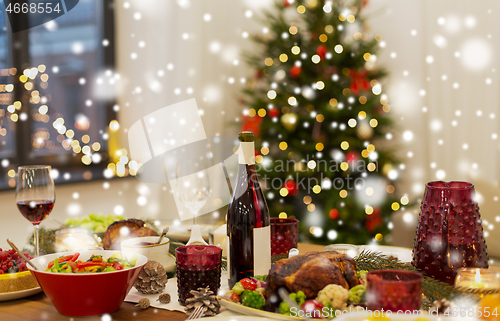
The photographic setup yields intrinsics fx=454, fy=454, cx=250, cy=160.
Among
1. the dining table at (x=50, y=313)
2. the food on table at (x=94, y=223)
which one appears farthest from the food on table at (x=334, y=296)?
the food on table at (x=94, y=223)

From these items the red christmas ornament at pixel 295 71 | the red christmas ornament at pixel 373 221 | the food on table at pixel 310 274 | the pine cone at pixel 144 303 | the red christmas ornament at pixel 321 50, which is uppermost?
the red christmas ornament at pixel 321 50

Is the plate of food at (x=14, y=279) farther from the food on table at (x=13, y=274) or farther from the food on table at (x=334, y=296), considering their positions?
the food on table at (x=334, y=296)

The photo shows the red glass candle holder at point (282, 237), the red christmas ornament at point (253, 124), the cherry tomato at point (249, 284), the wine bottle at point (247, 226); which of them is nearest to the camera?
the cherry tomato at point (249, 284)

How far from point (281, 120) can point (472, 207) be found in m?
1.88

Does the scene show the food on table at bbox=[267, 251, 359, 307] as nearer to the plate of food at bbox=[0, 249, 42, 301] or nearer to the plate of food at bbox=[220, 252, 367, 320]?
the plate of food at bbox=[220, 252, 367, 320]

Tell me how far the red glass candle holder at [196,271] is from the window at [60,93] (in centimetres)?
205

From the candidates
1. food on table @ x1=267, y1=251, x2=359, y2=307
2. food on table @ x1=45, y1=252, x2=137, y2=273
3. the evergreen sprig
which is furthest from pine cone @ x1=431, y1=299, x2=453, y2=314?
food on table @ x1=45, y1=252, x2=137, y2=273

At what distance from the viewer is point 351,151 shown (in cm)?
257

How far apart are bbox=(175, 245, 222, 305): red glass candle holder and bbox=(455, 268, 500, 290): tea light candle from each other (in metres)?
0.38

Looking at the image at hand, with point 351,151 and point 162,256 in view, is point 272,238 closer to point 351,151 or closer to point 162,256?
point 162,256

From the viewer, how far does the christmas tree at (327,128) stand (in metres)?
2.54

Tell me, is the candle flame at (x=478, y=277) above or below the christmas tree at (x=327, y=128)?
below

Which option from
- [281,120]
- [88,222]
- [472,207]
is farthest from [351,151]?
[472,207]

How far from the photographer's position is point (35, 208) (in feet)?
2.87
